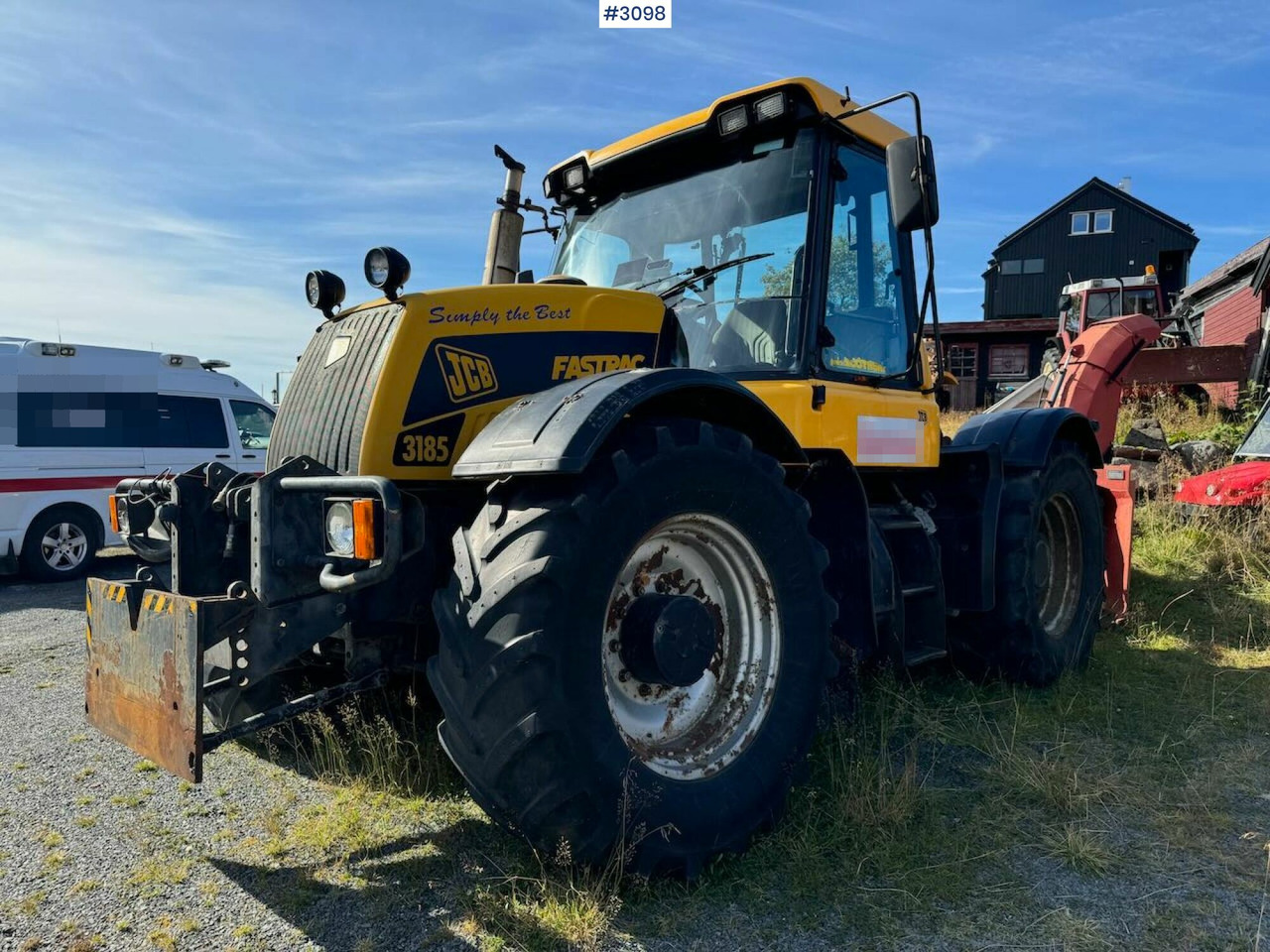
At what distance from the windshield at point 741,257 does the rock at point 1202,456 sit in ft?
28.0

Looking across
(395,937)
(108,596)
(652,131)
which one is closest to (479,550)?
(395,937)

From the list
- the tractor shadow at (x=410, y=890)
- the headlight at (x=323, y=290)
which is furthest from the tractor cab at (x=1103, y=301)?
the tractor shadow at (x=410, y=890)

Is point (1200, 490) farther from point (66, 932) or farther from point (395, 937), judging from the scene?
point (66, 932)

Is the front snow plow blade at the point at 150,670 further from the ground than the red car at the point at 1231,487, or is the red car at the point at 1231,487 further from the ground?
the red car at the point at 1231,487

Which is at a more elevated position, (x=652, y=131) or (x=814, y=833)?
(x=652, y=131)

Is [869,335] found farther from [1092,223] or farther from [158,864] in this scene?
[1092,223]

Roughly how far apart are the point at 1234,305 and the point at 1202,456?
15.0m

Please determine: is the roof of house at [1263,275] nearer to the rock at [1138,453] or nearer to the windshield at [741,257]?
the rock at [1138,453]

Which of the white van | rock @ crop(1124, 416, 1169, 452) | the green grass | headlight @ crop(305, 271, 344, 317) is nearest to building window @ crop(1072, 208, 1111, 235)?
rock @ crop(1124, 416, 1169, 452)

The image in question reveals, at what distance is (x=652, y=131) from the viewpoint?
164 inches

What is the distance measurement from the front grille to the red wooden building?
49.2ft

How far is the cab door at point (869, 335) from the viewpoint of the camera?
3.94 metres

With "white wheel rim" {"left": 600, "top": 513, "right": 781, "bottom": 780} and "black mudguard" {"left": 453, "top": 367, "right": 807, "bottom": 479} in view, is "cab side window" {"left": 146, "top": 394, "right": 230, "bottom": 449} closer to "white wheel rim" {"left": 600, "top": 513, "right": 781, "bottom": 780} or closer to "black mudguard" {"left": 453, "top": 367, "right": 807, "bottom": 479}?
"black mudguard" {"left": 453, "top": 367, "right": 807, "bottom": 479}

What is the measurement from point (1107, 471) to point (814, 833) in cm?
481
